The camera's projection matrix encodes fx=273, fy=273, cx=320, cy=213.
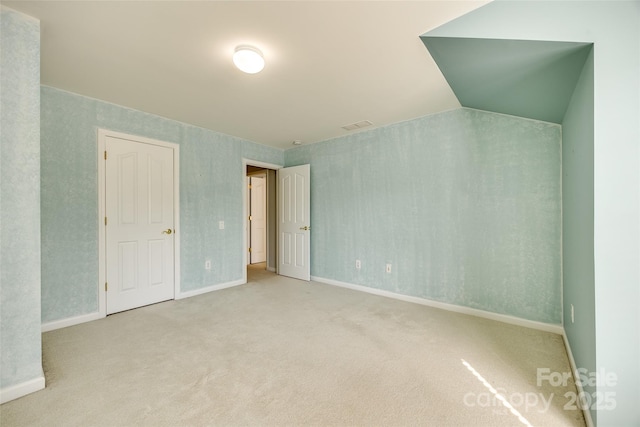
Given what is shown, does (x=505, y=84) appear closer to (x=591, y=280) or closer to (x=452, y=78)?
(x=452, y=78)

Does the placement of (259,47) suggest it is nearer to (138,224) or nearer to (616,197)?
(616,197)

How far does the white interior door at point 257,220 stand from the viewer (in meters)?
6.21

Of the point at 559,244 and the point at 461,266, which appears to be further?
the point at 461,266

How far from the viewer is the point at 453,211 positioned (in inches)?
125

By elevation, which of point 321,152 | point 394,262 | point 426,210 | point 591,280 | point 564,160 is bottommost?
point 394,262

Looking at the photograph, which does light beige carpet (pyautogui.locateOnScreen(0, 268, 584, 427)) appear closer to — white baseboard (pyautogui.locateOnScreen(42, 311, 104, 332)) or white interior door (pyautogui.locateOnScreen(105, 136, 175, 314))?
white baseboard (pyautogui.locateOnScreen(42, 311, 104, 332))

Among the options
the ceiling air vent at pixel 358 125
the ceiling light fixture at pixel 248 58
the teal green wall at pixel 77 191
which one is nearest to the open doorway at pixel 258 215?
the teal green wall at pixel 77 191

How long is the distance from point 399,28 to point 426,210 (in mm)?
2151

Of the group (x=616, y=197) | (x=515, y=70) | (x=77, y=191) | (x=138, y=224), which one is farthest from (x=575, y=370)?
(x=77, y=191)

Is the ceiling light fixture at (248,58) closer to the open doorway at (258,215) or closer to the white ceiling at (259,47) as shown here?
the white ceiling at (259,47)

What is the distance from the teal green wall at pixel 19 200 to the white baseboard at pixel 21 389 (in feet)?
0.07

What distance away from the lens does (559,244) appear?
2.58m

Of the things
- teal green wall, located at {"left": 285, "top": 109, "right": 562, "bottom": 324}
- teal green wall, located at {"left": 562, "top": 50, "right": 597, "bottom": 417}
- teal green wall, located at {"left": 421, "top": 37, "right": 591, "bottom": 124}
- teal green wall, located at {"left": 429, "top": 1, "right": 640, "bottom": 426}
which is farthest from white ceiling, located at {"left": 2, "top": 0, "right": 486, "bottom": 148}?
teal green wall, located at {"left": 562, "top": 50, "right": 597, "bottom": 417}

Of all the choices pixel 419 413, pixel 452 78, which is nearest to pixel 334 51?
pixel 452 78
